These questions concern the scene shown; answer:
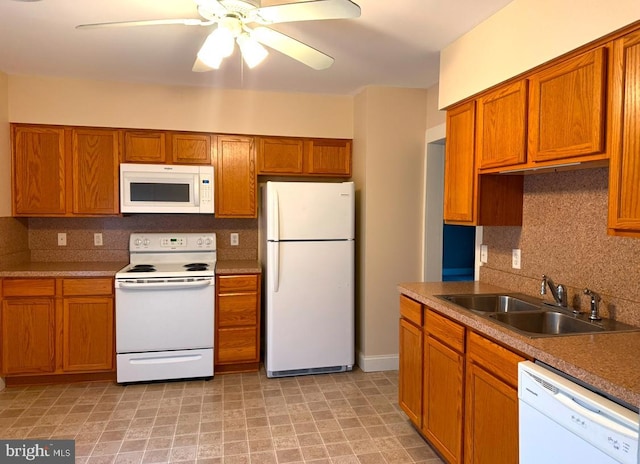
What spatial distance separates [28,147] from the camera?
3.52 m

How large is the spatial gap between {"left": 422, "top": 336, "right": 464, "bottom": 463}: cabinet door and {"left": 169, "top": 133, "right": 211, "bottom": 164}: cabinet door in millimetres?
2452

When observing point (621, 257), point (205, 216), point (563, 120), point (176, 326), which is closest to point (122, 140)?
point (205, 216)

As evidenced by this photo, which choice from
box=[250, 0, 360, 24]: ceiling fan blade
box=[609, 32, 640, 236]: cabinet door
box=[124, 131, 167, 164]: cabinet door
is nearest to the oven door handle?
box=[124, 131, 167, 164]: cabinet door

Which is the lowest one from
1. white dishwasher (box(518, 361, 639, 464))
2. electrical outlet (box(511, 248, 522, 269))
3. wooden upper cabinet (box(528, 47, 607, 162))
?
white dishwasher (box(518, 361, 639, 464))

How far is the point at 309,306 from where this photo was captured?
363 centimetres

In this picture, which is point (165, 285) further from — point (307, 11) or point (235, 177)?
point (307, 11)

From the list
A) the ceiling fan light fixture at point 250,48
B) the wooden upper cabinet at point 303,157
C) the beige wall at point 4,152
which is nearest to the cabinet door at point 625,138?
the ceiling fan light fixture at point 250,48

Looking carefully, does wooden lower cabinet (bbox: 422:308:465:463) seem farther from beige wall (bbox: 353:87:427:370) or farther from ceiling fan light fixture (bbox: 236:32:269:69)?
ceiling fan light fixture (bbox: 236:32:269:69)

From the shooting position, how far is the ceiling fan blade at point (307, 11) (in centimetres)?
167

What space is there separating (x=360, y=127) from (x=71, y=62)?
2.29 m

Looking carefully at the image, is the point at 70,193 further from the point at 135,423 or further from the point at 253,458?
the point at 253,458

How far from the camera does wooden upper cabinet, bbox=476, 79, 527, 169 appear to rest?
A: 2.12 meters

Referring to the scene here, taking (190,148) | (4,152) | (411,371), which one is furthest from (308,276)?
(4,152)

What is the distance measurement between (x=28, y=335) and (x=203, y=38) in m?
2.58
